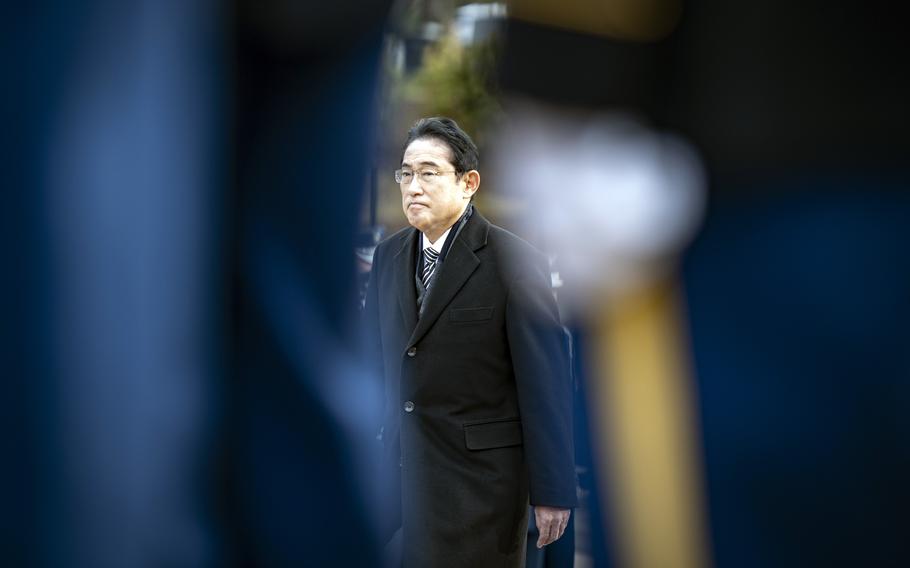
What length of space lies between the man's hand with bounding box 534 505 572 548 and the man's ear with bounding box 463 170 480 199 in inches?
26.0

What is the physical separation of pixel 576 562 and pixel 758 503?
1.40 ft

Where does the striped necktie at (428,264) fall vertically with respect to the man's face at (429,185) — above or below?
below

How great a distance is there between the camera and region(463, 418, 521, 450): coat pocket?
1814 millimetres

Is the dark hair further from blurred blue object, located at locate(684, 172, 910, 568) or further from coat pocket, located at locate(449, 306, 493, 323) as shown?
blurred blue object, located at locate(684, 172, 910, 568)

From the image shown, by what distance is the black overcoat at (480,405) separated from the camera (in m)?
1.81

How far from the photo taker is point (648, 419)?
2025 millimetres

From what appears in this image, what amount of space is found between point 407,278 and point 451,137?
0.31m

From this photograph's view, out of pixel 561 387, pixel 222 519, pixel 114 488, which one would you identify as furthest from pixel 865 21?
pixel 114 488

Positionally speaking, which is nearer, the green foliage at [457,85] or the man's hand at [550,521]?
the man's hand at [550,521]

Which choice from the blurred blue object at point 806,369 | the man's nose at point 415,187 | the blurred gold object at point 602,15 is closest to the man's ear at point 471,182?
the man's nose at point 415,187

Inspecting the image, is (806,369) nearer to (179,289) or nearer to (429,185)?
(429,185)

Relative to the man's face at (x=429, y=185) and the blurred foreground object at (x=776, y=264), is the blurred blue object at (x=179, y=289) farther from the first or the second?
the blurred foreground object at (x=776, y=264)

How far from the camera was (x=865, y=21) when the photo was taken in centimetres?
195

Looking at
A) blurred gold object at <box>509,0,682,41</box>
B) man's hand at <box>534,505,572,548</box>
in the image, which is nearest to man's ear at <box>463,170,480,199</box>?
blurred gold object at <box>509,0,682,41</box>
